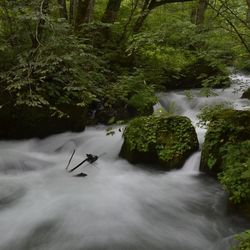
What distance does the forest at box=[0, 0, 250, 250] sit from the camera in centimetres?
489

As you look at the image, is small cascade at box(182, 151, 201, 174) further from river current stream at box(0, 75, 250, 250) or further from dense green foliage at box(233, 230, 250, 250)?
dense green foliage at box(233, 230, 250, 250)

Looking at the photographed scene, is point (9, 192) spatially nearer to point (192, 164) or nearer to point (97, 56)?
point (192, 164)

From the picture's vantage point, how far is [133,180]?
6.26 m

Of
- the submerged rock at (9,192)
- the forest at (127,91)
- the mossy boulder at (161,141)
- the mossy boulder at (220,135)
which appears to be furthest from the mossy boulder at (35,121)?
the mossy boulder at (220,135)

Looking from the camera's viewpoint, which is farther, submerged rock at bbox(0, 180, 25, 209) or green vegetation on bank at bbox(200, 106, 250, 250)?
submerged rock at bbox(0, 180, 25, 209)

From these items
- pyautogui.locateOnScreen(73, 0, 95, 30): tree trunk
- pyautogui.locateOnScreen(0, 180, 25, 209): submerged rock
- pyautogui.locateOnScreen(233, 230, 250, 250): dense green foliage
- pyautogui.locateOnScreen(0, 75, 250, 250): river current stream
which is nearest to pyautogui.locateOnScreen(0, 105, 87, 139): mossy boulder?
pyautogui.locateOnScreen(0, 75, 250, 250): river current stream

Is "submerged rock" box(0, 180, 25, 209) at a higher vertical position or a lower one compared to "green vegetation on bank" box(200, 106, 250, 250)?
lower

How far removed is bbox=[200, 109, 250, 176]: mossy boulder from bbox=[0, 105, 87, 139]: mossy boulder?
306 centimetres

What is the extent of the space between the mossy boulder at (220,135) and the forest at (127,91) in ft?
0.06

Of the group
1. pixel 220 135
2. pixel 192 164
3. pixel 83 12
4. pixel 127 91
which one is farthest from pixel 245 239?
pixel 83 12

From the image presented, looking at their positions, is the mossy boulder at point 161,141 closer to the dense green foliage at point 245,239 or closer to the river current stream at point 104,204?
the river current stream at point 104,204

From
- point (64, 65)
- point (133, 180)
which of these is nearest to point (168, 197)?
point (133, 180)

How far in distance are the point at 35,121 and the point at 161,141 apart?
2.92m

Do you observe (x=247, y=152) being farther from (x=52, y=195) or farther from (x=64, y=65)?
(x=64, y=65)
